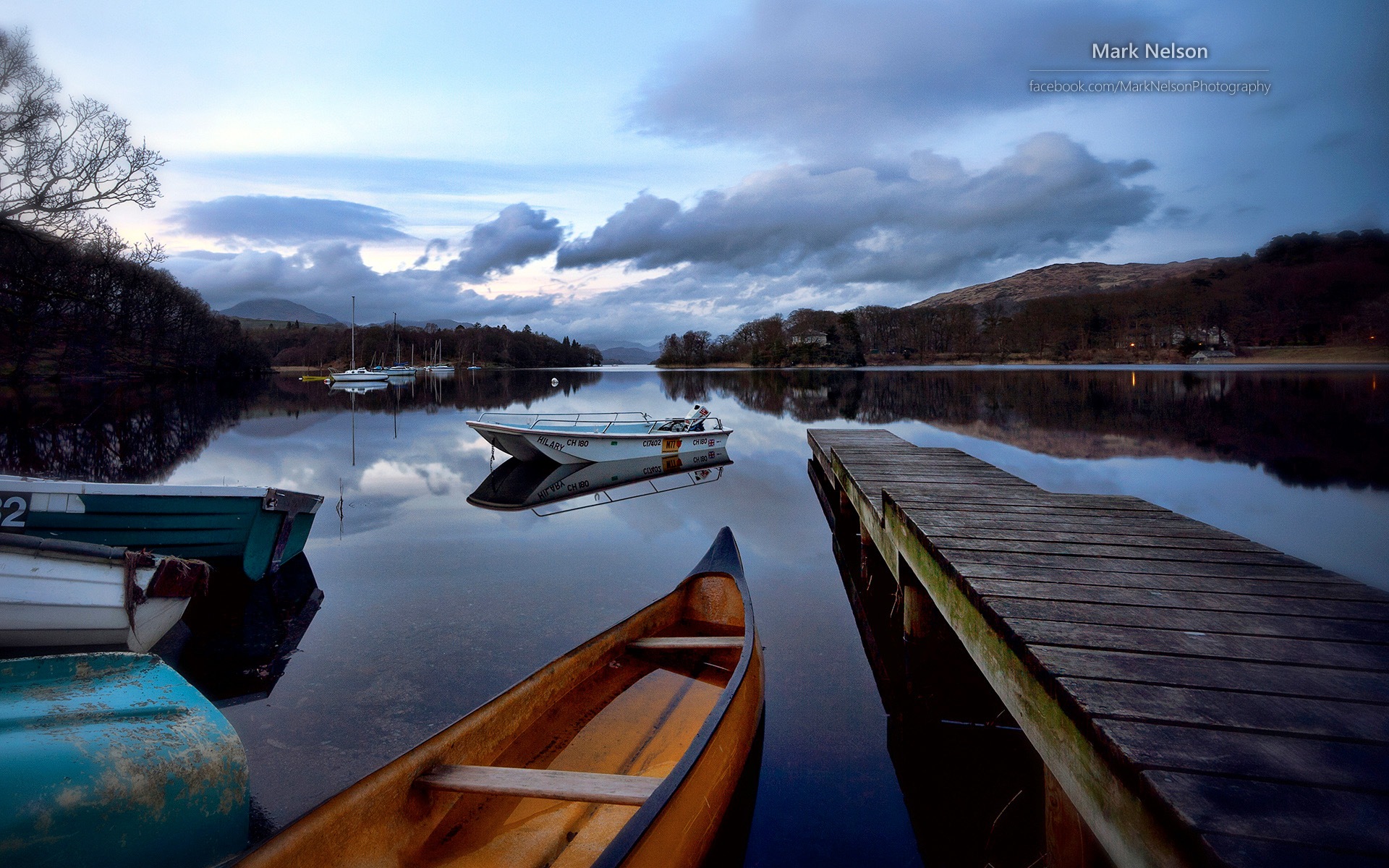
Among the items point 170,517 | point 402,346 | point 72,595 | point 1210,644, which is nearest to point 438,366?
point 402,346

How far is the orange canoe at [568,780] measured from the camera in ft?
9.29

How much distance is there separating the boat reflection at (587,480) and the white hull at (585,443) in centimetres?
28

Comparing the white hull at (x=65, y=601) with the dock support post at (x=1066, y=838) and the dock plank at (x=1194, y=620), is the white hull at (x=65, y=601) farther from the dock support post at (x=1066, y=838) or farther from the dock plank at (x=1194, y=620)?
the dock support post at (x=1066, y=838)

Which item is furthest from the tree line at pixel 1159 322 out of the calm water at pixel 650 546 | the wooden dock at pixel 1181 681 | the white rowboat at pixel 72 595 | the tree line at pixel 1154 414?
the white rowboat at pixel 72 595

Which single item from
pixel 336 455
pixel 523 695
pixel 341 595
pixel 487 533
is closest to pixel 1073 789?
pixel 523 695

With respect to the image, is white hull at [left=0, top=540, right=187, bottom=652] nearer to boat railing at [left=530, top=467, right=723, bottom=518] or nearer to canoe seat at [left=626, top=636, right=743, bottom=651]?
canoe seat at [left=626, top=636, right=743, bottom=651]

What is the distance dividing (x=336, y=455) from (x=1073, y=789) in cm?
2279

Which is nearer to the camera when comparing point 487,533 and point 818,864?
point 818,864

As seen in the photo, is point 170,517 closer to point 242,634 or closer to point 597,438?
point 242,634

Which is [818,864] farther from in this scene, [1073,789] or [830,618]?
[830,618]

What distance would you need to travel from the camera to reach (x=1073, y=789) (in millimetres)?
2559

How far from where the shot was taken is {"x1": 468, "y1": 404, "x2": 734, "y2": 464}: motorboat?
57.3 feet

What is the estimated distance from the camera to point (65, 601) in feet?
16.5

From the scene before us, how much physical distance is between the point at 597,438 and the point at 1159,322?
12615cm
